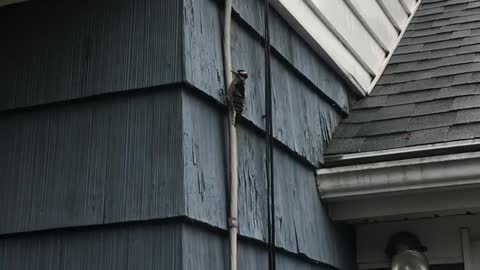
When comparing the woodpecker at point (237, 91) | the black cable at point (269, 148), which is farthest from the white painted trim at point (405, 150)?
the woodpecker at point (237, 91)

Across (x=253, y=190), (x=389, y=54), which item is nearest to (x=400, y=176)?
(x=253, y=190)

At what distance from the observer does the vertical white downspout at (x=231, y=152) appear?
223 centimetres

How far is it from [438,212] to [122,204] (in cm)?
156

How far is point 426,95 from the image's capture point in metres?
3.43

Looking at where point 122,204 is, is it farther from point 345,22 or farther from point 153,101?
point 345,22

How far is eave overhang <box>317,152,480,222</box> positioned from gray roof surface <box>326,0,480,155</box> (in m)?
0.14

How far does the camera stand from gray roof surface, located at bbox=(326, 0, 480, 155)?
3.17 m

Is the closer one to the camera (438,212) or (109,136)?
(109,136)

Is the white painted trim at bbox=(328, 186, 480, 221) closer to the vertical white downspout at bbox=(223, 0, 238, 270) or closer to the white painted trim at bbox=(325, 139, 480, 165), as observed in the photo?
the white painted trim at bbox=(325, 139, 480, 165)

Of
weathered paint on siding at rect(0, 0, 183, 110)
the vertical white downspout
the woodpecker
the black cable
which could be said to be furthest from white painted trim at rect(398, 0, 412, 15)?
weathered paint on siding at rect(0, 0, 183, 110)

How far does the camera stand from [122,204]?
2.12m

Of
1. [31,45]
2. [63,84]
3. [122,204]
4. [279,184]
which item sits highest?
[31,45]

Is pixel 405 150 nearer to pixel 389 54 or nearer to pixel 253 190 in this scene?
pixel 253 190

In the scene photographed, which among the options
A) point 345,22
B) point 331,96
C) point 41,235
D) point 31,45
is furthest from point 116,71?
point 345,22
